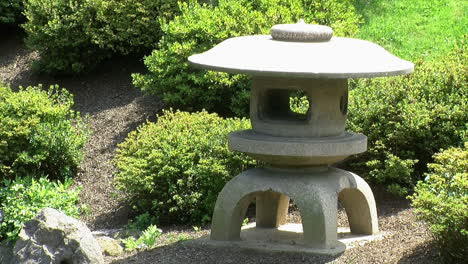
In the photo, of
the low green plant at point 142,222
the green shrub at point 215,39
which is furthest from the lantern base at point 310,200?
the green shrub at point 215,39

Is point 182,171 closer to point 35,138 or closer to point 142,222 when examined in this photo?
point 142,222

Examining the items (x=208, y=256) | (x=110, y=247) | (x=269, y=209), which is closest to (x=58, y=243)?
(x=110, y=247)

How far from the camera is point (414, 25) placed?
49.0ft

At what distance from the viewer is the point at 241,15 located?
13.0 metres

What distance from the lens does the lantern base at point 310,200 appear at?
8.56 metres

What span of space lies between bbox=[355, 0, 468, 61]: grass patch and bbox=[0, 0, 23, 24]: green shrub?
19.8ft

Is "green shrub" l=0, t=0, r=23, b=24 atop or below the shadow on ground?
atop

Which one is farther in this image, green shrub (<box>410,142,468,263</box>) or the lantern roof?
the lantern roof

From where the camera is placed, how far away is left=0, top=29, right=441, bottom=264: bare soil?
28.3ft

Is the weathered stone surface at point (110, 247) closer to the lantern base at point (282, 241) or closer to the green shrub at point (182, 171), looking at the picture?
the green shrub at point (182, 171)

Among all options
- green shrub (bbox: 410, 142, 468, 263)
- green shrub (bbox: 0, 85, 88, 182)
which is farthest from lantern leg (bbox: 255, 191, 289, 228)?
green shrub (bbox: 0, 85, 88, 182)

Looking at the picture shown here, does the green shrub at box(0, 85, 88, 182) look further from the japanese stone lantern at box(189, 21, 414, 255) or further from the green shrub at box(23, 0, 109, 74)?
the japanese stone lantern at box(189, 21, 414, 255)

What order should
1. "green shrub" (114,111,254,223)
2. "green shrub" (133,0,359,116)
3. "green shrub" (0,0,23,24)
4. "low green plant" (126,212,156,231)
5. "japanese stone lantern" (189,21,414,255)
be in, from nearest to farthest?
"japanese stone lantern" (189,21,414,255) < "green shrub" (114,111,254,223) < "low green plant" (126,212,156,231) < "green shrub" (133,0,359,116) < "green shrub" (0,0,23,24)

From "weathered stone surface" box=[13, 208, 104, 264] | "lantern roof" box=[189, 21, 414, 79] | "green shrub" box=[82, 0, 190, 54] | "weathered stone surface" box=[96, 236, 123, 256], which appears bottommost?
"weathered stone surface" box=[96, 236, 123, 256]
